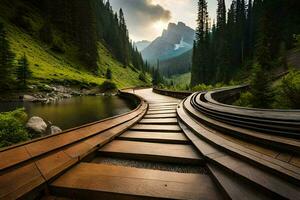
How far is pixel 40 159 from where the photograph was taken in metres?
2.21

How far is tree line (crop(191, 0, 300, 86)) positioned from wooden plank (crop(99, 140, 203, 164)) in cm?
3146

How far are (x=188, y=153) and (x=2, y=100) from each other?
2550cm

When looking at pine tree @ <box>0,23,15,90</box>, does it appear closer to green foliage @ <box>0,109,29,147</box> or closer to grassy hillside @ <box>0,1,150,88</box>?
grassy hillside @ <box>0,1,150,88</box>

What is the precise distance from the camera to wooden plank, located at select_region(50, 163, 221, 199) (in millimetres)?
1701

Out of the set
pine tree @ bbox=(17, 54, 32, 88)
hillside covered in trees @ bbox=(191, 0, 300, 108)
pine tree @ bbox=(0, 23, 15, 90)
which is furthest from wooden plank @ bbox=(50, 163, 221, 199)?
pine tree @ bbox=(17, 54, 32, 88)

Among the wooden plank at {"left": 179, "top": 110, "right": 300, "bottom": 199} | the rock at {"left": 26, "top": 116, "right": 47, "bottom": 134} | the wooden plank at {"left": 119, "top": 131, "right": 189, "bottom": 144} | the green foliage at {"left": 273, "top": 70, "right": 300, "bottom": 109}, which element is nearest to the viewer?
the wooden plank at {"left": 179, "top": 110, "right": 300, "bottom": 199}

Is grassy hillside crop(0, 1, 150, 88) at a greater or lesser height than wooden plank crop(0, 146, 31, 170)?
greater

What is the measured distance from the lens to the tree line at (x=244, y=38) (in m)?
31.8

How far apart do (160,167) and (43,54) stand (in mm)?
47152

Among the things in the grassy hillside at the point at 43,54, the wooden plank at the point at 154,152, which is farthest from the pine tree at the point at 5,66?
the wooden plank at the point at 154,152

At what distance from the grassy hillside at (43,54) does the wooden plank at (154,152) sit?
28.9 m

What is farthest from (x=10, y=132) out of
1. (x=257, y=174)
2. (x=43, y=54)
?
(x=43, y=54)

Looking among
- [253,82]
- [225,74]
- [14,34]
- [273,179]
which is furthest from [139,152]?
[14,34]

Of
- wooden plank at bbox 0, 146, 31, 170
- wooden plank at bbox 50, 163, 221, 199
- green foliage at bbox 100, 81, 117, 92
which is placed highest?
green foliage at bbox 100, 81, 117, 92
